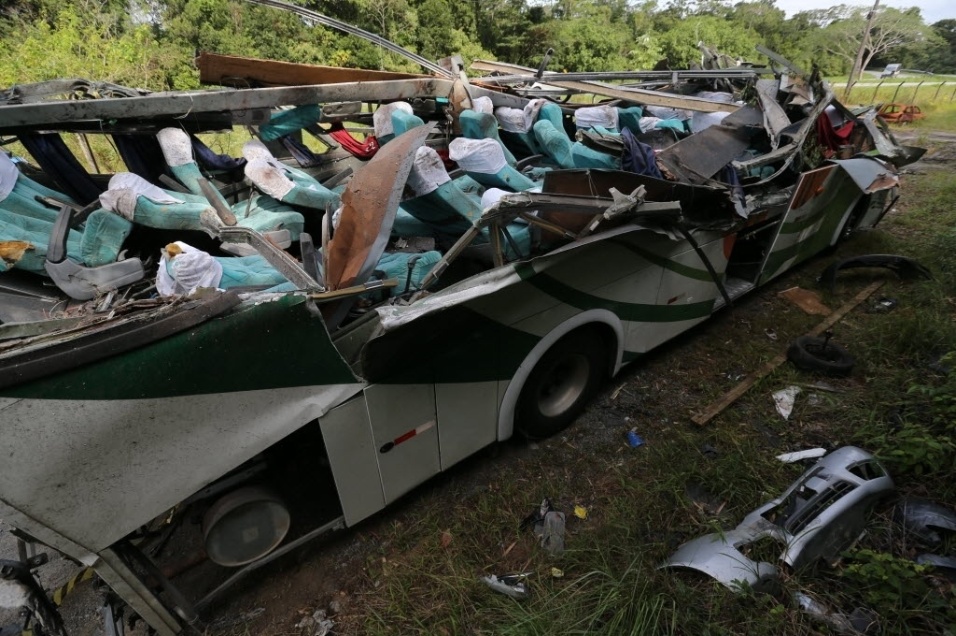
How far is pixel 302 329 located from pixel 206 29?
75.9 ft

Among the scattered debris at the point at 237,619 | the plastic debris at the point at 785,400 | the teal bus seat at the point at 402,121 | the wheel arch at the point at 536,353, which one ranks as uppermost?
the teal bus seat at the point at 402,121

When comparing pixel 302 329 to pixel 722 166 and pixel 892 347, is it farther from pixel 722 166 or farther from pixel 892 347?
pixel 892 347

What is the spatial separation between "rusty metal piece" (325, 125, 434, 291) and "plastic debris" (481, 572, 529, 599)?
1738mm

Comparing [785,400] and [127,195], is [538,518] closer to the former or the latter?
[785,400]

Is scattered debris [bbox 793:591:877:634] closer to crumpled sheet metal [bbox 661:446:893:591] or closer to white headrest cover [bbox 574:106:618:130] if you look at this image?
crumpled sheet metal [bbox 661:446:893:591]

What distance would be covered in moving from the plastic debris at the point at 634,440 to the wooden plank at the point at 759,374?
465 mm

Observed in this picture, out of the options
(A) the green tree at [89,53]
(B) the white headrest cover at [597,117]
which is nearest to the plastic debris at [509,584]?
(B) the white headrest cover at [597,117]

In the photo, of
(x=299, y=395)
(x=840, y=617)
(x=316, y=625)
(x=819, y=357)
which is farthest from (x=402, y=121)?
(x=819, y=357)

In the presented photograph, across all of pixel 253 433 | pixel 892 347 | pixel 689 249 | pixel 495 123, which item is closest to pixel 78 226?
pixel 253 433

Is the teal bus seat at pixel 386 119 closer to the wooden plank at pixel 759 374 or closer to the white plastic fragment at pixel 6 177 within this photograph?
the white plastic fragment at pixel 6 177

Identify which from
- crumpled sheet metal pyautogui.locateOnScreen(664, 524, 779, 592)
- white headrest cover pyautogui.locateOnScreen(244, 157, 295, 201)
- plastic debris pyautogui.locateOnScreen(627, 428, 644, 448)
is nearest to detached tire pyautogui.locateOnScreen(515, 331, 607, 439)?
plastic debris pyautogui.locateOnScreen(627, 428, 644, 448)

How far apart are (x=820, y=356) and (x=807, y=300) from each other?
139 centimetres

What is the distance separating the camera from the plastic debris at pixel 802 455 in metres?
2.93

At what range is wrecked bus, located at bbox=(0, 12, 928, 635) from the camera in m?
1.61
